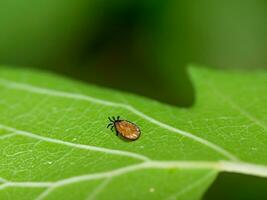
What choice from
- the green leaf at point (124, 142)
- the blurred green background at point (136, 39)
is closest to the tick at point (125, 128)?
the green leaf at point (124, 142)

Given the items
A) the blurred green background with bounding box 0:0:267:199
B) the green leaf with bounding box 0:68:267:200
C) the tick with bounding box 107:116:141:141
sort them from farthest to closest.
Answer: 1. the blurred green background with bounding box 0:0:267:199
2. the tick with bounding box 107:116:141:141
3. the green leaf with bounding box 0:68:267:200

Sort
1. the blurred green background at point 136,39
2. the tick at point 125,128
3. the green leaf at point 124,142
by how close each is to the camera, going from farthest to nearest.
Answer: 1. the blurred green background at point 136,39
2. the tick at point 125,128
3. the green leaf at point 124,142

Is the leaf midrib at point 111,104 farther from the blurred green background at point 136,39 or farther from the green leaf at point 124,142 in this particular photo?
the blurred green background at point 136,39

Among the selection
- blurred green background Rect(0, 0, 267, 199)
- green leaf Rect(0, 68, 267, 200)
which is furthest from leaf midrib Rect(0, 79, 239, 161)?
blurred green background Rect(0, 0, 267, 199)

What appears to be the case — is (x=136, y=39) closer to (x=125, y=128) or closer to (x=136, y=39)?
(x=136, y=39)

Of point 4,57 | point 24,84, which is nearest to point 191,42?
point 4,57

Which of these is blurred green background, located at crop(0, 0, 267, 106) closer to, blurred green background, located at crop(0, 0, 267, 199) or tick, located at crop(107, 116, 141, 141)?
blurred green background, located at crop(0, 0, 267, 199)

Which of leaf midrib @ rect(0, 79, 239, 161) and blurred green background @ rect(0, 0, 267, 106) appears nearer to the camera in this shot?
leaf midrib @ rect(0, 79, 239, 161)
